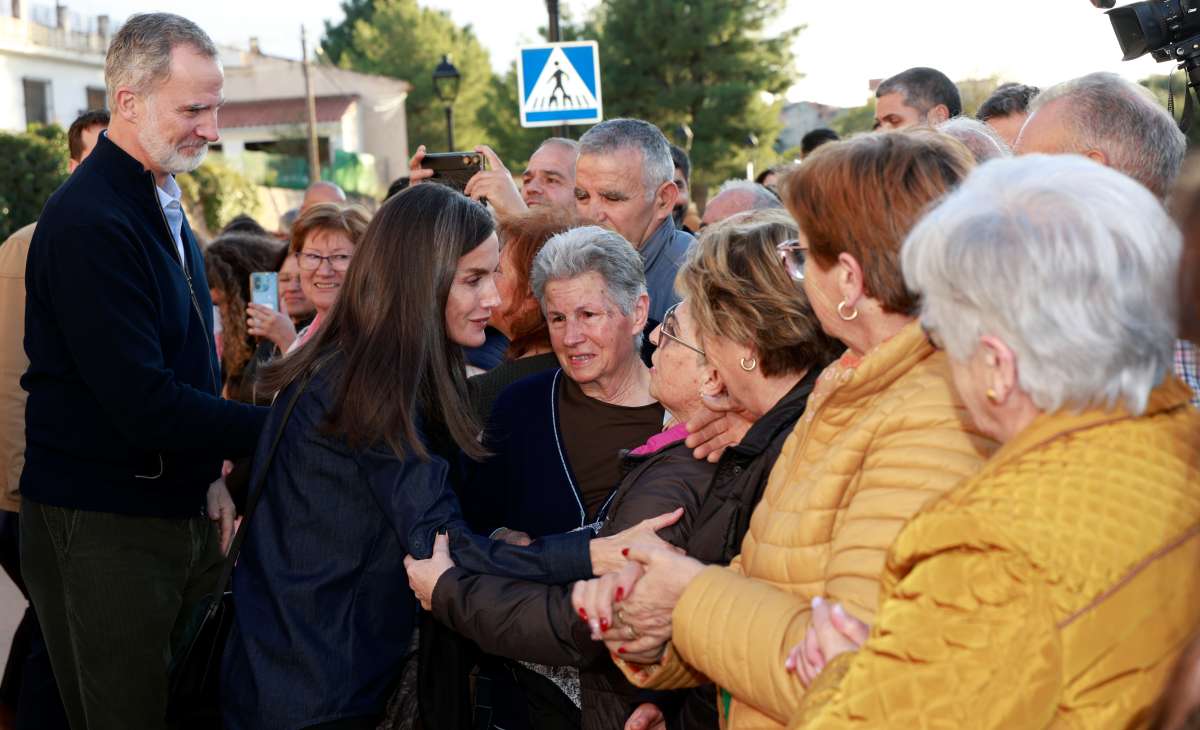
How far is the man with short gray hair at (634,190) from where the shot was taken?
5.42 metres

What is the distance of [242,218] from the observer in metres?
7.87

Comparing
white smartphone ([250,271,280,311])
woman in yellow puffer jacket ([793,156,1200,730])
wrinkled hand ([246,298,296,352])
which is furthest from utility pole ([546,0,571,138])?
woman in yellow puffer jacket ([793,156,1200,730])

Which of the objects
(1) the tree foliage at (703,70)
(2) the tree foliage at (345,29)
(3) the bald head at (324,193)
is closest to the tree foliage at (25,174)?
(1) the tree foliage at (703,70)

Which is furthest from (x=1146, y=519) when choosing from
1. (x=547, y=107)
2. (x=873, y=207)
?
(x=547, y=107)

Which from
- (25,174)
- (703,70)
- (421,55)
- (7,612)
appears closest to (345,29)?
(421,55)

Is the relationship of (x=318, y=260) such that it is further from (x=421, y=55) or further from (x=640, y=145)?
(x=421, y=55)

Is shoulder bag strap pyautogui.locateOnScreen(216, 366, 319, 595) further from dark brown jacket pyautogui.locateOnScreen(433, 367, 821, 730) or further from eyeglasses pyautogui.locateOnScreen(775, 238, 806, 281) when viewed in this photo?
eyeglasses pyautogui.locateOnScreen(775, 238, 806, 281)

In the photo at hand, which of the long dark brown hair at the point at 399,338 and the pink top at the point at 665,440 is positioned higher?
the long dark brown hair at the point at 399,338

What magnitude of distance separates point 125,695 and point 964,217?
2930 mm

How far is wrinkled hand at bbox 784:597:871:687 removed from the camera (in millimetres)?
1903

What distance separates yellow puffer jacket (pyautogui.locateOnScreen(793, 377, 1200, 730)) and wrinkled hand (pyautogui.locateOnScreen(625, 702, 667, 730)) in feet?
4.51

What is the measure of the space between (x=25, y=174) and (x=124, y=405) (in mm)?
25816

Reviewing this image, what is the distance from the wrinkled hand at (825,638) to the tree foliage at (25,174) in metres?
26.9

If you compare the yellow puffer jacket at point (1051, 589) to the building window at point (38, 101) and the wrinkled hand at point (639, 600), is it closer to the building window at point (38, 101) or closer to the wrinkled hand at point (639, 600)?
the wrinkled hand at point (639, 600)
